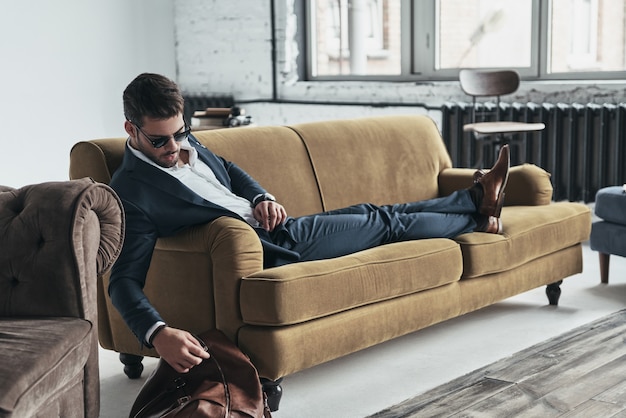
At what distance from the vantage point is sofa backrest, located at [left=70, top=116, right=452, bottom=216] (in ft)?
10.6

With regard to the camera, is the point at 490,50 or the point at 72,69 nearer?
the point at 490,50

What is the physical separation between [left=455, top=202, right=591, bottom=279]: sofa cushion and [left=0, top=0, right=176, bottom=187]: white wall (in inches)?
159

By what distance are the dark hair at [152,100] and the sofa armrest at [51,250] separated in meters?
0.39

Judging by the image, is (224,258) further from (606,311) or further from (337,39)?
(337,39)

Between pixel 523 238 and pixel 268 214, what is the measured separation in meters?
1.10

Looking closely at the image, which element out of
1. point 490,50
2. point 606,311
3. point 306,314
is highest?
point 490,50

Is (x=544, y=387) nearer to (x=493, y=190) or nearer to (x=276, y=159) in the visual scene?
(x=493, y=190)

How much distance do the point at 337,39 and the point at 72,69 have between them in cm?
206

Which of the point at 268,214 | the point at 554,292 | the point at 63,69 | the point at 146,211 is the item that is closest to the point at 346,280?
the point at 268,214

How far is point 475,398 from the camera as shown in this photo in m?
2.67

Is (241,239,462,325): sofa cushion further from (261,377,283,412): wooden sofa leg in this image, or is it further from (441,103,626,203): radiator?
(441,103,626,203): radiator

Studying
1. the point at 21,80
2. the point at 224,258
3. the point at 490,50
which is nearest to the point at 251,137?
the point at 224,258

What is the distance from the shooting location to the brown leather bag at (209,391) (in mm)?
2238

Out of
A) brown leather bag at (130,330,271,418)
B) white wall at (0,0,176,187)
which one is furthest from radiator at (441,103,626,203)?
brown leather bag at (130,330,271,418)
